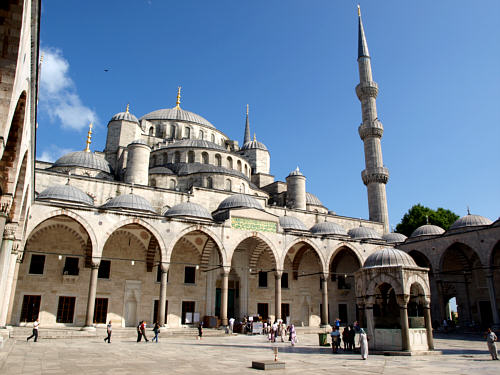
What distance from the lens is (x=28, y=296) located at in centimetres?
1538

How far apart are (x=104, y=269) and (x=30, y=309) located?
3018 mm

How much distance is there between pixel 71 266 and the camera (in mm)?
16281

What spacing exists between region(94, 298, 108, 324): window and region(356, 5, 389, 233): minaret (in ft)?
56.1

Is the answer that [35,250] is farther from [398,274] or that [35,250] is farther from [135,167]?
[398,274]

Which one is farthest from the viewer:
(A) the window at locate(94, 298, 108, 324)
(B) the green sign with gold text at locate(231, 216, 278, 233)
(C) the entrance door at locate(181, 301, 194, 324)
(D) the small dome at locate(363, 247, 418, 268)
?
(C) the entrance door at locate(181, 301, 194, 324)

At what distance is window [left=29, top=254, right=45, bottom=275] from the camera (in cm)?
1567

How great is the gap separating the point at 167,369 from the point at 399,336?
5802mm

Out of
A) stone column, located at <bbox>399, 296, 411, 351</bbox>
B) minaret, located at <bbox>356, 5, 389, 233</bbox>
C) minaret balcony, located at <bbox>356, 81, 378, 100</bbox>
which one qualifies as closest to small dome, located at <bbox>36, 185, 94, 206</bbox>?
stone column, located at <bbox>399, 296, 411, 351</bbox>

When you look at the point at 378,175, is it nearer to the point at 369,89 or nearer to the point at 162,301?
the point at 369,89

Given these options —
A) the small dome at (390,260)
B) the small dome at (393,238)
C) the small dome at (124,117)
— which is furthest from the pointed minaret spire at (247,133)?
the small dome at (390,260)

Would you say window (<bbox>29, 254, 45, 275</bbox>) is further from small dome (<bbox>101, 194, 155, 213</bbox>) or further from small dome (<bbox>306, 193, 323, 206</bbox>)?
small dome (<bbox>306, 193, 323, 206</bbox>)

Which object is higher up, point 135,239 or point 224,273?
point 135,239

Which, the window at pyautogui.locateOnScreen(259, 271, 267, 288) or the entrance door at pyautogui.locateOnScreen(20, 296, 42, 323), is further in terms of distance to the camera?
the window at pyautogui.locateOnScreen(259, 271, 267, 288)

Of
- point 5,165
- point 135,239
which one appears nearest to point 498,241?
point 135,239
